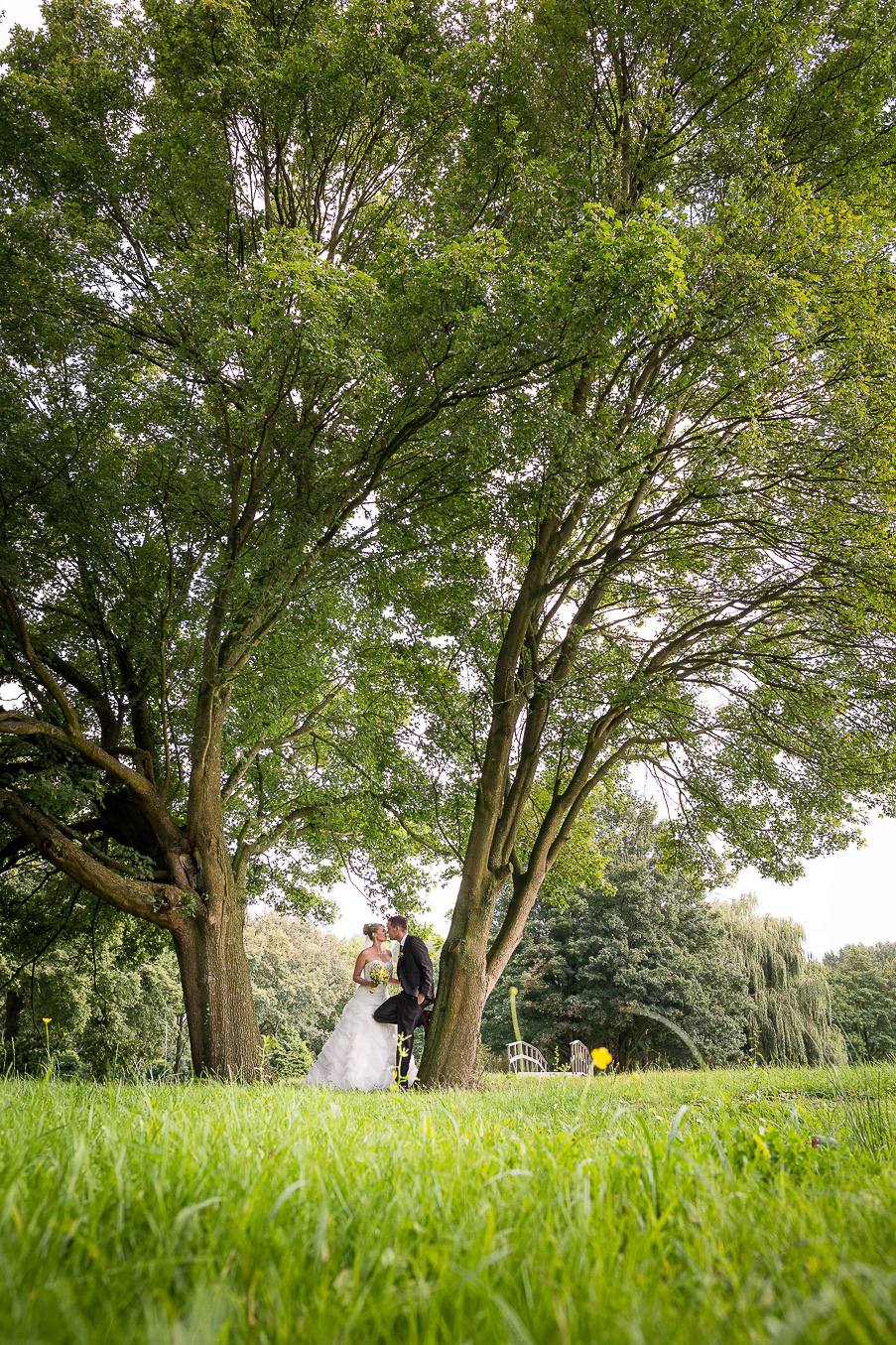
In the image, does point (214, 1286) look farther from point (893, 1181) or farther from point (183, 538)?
point (183, 538)

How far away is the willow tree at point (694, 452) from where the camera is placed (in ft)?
27.1

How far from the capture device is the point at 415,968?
9680 mm

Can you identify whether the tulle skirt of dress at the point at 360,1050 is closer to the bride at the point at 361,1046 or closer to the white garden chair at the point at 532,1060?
the bride at the point at 361,1046

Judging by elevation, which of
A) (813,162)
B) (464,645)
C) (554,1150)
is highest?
(813,162)

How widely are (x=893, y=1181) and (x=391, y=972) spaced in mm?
9940

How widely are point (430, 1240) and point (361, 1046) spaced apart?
389 inches

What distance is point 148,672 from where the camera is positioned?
1119 centimetres

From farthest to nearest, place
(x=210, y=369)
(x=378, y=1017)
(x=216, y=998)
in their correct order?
(x=378, y=1017)
(x=216, y=998)
(x=210, y=369)

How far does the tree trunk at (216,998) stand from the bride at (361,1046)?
943 mm

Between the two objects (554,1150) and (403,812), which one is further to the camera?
(403,812)

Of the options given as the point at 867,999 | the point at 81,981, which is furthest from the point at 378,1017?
the point at 867,999

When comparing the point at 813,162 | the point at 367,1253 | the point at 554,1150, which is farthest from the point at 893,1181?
the point at 813,162

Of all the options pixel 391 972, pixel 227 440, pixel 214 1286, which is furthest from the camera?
pixel 391 972

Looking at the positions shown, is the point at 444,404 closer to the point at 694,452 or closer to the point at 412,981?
the point at 694,452
